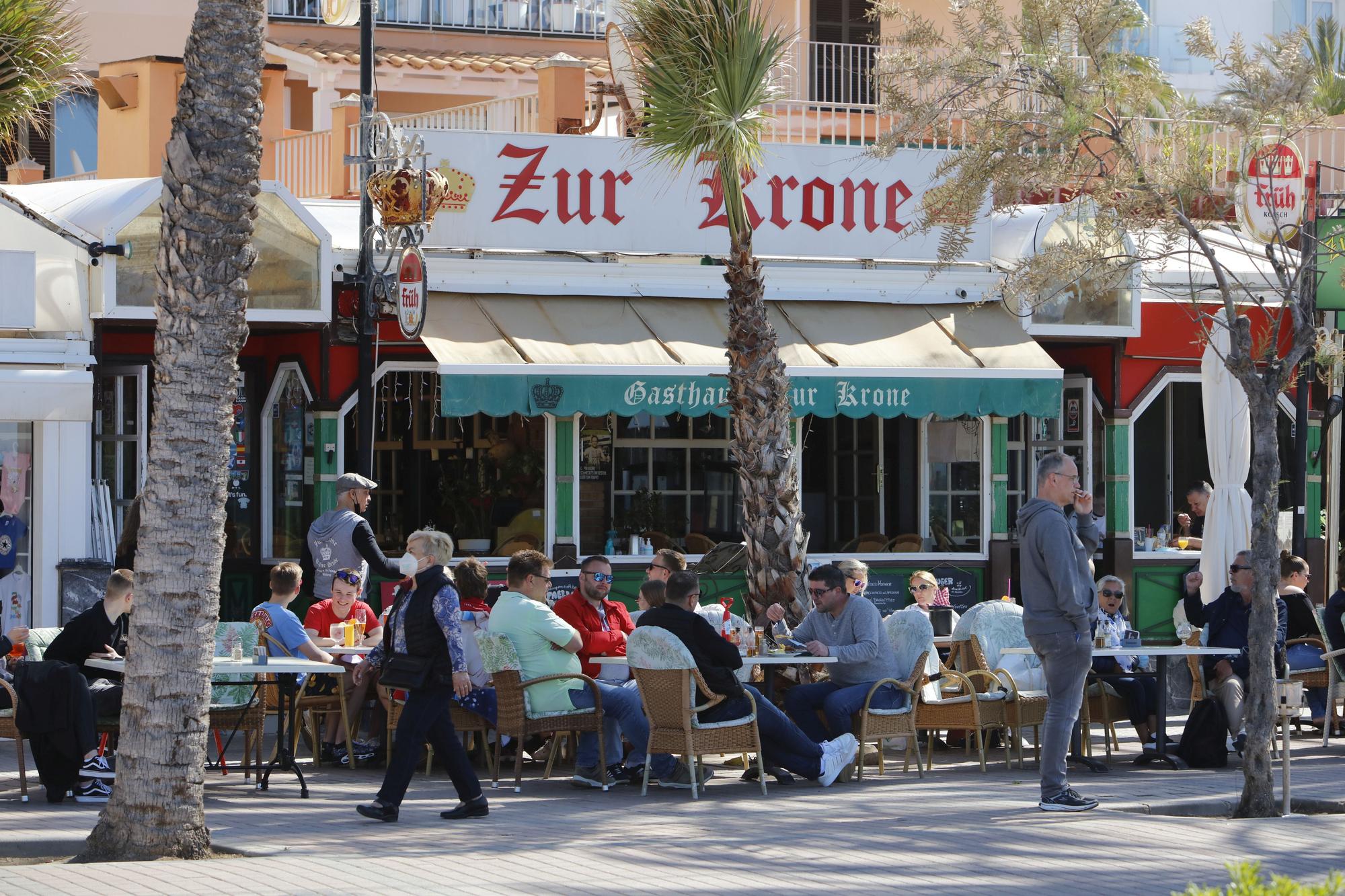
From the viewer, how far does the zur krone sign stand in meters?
12.0

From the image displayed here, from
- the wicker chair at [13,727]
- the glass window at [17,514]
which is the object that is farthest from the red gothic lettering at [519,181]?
the wicker chair at [13,727]

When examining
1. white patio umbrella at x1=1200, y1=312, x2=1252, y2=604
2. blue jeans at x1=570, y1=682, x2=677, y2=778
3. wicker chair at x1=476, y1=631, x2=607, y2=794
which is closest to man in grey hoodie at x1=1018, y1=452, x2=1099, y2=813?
Answer: blue jeans at x1=570, y1=682, x2=677, y2=778

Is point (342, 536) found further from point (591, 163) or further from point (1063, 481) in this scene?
point (1063, 481)

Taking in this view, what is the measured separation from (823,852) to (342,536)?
600 centimetres

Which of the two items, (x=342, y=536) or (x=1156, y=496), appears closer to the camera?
(x=342, y=536)

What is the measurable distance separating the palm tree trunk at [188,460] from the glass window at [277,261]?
21.9 ft

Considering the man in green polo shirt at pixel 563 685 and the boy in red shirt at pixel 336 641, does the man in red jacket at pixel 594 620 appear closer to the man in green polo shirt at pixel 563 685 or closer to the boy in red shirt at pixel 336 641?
the man in green polo shirt at pixel 563 685

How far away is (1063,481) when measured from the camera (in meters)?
9.62

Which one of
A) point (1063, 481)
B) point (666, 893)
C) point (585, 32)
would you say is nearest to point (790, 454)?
point (1063, 481)

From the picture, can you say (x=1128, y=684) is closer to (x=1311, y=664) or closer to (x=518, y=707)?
(x=1311, y=664)

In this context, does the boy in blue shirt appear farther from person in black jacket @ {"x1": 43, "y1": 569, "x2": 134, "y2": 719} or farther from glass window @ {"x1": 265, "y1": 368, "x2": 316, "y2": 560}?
glass window @ {"x1": 265, "y1": 368, "x2": 316, "y2": 560}

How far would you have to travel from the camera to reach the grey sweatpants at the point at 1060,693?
31.3 ft

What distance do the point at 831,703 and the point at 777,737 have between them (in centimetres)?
57

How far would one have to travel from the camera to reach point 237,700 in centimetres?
1096
